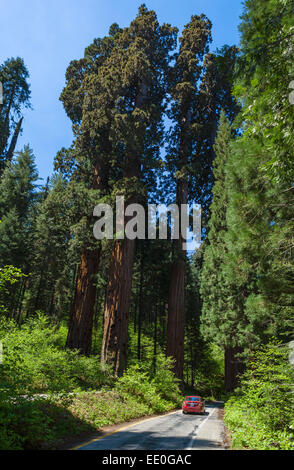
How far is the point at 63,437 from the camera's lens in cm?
605

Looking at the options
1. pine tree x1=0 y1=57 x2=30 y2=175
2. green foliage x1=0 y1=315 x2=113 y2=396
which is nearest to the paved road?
green foliage x1=0 y1=315 x2=113 y2=396

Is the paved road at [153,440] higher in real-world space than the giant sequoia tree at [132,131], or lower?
lower

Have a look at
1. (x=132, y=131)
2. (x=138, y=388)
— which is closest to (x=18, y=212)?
(x=132, y=131)

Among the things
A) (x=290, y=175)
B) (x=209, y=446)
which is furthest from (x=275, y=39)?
(x=209, y=446)

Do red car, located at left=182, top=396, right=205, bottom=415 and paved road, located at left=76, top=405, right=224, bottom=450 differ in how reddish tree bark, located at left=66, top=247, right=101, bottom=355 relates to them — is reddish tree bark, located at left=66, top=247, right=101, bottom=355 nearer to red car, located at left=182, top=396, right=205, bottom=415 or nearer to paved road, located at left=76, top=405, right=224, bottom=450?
red car, located at left=182, top=396, right=205, bottom=415

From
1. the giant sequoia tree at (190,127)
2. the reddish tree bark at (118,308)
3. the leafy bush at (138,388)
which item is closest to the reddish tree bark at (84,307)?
the reddish tree bark at (118,308)

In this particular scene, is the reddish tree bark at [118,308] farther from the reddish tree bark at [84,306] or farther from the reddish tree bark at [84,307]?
the reddish tree bark at [84,307]

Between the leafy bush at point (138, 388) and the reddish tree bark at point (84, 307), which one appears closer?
the leafy bush at point (138, 388)

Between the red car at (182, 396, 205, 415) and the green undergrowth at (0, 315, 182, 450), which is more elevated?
the green undergrowth at (0, 315, 182, 450)

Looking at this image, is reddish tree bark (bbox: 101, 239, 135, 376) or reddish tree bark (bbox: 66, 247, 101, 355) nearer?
reddish tree bark (bbox: 101, 239, 135, 376)

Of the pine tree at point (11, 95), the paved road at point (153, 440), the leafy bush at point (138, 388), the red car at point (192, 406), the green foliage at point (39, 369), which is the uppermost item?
the pine tree at point (11, 95)

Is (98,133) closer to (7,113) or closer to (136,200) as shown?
(136,200)

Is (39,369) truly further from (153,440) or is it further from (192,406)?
(192,406)
